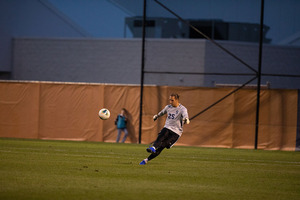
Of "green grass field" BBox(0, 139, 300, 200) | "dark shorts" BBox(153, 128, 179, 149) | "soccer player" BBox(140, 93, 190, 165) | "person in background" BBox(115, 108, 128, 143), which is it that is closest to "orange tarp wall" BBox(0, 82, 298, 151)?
"person in background" BBox(115, 108, 128, 143)

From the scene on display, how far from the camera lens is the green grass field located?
8.81m

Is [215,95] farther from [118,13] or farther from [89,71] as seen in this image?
[118,13]

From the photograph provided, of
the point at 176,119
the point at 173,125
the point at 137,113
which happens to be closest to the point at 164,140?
the point at 173,125

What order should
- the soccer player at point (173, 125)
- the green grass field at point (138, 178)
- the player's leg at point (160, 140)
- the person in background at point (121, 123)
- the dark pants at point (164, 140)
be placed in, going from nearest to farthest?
the green grass field at point (138, 178) < the player's leg at point (160, 140) < the dark pants at point (164, 140) < the soccer player at point (173, 125) < the person in background at point (121, 123)

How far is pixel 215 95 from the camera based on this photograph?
76.0 ft

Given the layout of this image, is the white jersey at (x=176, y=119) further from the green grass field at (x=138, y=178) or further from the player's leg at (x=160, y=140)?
the green grass field at (x=138, y=178)

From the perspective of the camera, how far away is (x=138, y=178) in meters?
10.6

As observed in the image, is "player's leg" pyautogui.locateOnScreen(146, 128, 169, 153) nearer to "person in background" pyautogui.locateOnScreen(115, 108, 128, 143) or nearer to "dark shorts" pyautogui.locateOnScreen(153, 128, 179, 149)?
"dark shorts" pyautogui.locateOnScreen(153, 128, 179, 149)

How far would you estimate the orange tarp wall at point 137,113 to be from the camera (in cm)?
2264

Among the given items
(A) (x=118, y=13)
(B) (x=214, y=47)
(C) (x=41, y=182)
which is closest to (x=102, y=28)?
(A) (x=118, y=13)

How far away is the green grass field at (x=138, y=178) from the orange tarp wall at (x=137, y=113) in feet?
24.6

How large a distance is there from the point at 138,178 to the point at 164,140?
9.80 ft

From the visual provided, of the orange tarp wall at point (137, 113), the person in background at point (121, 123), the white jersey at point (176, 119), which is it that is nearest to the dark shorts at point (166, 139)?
the white jersey at point (176, 119)

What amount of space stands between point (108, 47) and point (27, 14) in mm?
6145
